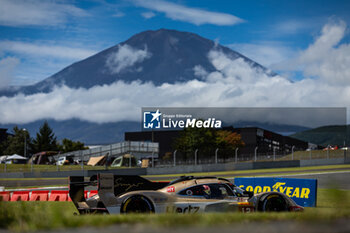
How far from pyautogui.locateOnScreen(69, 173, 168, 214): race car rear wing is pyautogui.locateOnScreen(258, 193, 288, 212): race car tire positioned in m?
2.49

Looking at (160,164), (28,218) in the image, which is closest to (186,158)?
(160,164)

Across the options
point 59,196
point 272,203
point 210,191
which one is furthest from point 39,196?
point 272,203

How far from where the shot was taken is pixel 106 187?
10.7 metres

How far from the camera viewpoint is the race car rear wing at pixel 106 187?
418 inches

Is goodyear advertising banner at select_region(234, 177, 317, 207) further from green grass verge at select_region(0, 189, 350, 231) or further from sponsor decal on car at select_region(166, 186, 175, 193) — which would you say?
green grass verge at select_region(0, 189, 350, 231)

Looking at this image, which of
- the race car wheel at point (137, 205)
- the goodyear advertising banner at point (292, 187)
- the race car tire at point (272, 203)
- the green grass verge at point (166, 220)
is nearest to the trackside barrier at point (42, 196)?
the goodyear advertising banner at point (292, 187)

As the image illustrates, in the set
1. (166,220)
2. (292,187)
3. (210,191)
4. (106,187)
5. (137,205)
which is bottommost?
(292,187)

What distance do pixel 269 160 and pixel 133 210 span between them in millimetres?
35029

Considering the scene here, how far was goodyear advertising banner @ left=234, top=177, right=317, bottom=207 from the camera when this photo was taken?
15.5 metres

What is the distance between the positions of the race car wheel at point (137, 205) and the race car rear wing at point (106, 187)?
0.32 metres

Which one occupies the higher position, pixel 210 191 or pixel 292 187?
pixel 210 191

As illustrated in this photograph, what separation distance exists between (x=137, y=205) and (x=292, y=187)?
7488 mm

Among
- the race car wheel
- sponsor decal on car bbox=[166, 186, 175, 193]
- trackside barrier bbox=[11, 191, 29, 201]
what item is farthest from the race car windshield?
trackside barrier bbox=[11, 191, 29, 201]

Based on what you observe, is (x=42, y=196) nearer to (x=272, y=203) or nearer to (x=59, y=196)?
(x=59, y=196)
